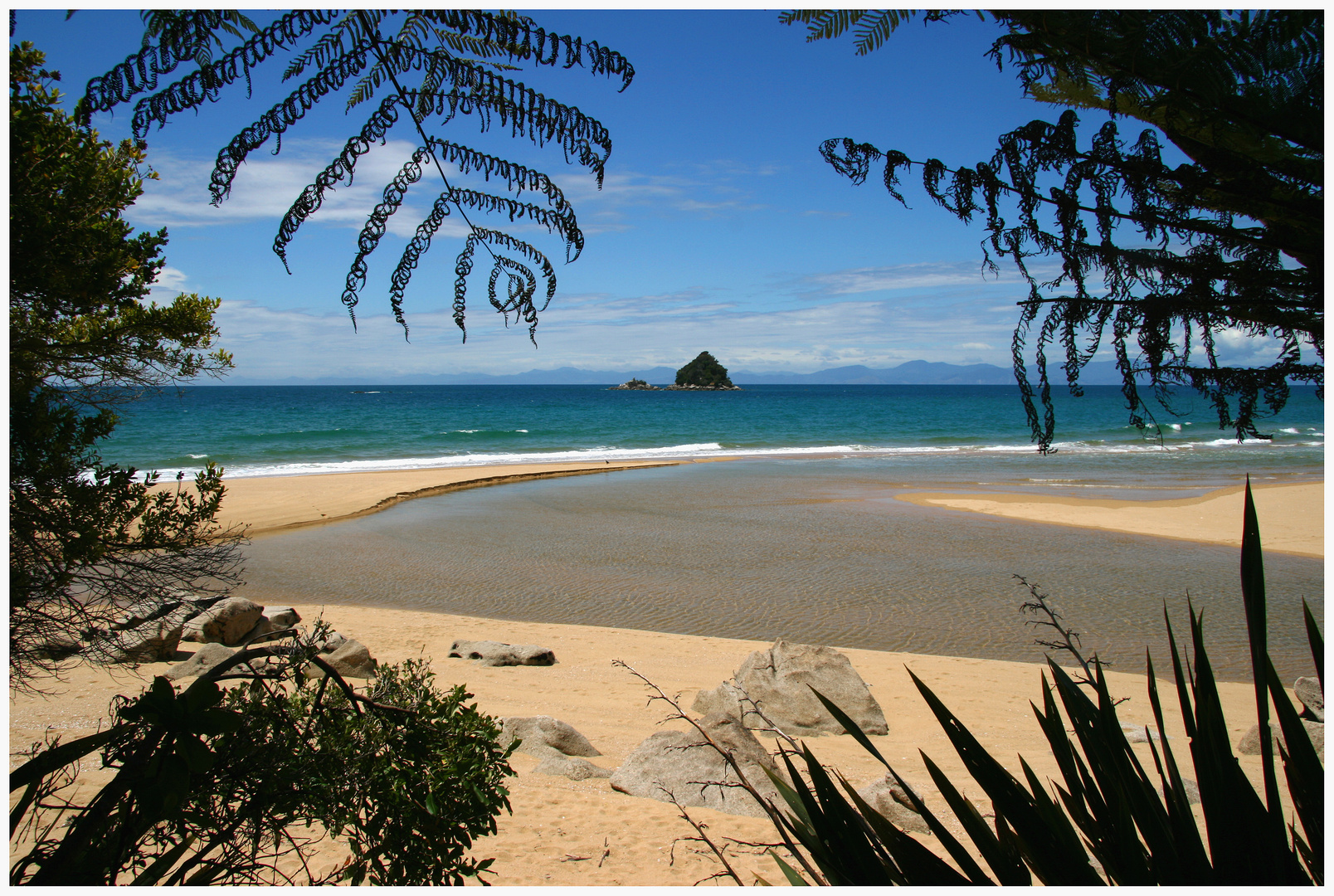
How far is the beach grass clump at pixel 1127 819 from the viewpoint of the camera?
4.57 feet

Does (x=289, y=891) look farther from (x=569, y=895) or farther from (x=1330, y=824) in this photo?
(x=1330, y=824)

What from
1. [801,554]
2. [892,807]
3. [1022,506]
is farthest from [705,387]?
[892,807]

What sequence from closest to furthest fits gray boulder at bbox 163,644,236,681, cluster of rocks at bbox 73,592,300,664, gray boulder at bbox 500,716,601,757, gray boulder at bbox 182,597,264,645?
gray boulder at bbox 500,716,601,757 < gray boulder at bbox 163,644,236,681 < cluster of rocks at bbox 73,592,300,664 < gray boulder at bbox 182,597,264,645

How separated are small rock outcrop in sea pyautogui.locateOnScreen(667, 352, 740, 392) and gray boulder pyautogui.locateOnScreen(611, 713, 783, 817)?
10227cm

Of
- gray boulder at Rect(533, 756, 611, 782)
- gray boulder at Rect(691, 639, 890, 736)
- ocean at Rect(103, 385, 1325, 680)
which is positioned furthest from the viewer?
ocean at Rect(103, 385, 1325, 680)

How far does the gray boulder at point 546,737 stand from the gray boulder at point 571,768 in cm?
10

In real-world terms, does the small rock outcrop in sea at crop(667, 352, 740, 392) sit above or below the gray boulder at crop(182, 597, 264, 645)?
above

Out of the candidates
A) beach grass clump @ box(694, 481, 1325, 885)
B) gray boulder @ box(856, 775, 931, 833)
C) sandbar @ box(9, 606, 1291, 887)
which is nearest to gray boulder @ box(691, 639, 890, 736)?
sandbar @ box(9, 606, 1291, 887)

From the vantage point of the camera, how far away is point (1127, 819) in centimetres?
140

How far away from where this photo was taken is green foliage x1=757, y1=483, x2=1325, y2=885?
54.9 inches

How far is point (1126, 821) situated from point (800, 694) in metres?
4.27

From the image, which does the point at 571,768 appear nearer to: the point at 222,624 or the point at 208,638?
the point at 222,624

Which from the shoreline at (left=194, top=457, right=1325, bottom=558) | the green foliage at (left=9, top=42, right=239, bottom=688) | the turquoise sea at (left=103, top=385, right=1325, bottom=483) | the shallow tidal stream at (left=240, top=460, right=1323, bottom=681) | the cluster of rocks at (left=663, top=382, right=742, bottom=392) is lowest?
the shallow tidal stream at (left=240, top=460, right=1323, bottom=681)

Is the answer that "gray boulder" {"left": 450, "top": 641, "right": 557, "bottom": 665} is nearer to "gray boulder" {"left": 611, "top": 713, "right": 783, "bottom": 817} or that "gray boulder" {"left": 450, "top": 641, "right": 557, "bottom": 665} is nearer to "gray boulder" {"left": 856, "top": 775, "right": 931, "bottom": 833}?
"gray boulder" {"left": 611, "top": 713, "right": 783, "bottom": 817}
